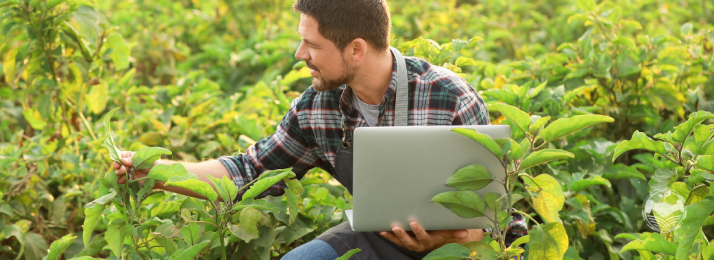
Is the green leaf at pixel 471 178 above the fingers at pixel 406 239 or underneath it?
above

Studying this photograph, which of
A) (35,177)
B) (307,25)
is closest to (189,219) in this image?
(307,25)

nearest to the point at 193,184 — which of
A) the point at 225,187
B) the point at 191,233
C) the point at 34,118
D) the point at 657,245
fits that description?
the point at 225,187

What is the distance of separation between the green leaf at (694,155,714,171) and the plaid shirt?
539 mm

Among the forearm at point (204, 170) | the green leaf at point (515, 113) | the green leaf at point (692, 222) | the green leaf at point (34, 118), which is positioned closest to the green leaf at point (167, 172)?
the forearm at point (204, 170)

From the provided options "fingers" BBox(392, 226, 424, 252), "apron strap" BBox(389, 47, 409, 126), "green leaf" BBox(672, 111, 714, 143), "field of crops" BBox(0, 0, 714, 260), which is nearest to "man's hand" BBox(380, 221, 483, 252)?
"fingers" BBox(392, 226, 424, 252)

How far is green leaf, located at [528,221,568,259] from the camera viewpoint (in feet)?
4.58

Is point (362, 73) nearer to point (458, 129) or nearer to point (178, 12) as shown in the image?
point (458, 129)

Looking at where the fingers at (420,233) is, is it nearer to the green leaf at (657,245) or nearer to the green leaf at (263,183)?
the green leaf at (263,183)

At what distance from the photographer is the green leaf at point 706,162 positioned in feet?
4.69

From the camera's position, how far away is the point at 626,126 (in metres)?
2.74

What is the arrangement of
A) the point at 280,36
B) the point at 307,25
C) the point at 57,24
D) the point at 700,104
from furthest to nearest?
the point at 280,36 → the point at 700,104 → the point at 57,24 → the point at 307,25

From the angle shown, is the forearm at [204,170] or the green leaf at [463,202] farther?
the forearm at [204,170]

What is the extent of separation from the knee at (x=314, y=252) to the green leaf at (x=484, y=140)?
625mm

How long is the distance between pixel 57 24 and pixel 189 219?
4.28ft
